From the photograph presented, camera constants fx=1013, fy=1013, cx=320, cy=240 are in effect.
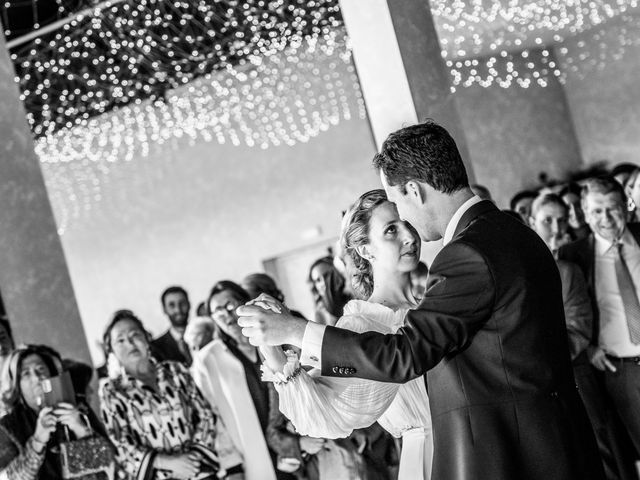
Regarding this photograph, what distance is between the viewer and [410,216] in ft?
7.91

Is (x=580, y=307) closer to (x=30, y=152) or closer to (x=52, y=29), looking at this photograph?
(x=30, y=152)

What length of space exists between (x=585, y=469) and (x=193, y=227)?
11.0 metres

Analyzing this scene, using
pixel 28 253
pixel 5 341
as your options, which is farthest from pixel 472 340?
pixel 5 341

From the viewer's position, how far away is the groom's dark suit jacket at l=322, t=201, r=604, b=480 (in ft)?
7.27

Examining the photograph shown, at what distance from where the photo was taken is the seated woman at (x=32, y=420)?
4328 millimetres

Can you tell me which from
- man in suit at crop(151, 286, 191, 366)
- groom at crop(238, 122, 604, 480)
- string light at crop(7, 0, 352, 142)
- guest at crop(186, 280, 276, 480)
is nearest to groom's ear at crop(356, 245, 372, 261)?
groom at crop(238, 122, 604, 480)

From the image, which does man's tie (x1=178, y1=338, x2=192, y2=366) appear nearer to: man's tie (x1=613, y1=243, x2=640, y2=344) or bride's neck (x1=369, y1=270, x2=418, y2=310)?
man's tie (x1=613, y1=243, x2=640, y2=344)

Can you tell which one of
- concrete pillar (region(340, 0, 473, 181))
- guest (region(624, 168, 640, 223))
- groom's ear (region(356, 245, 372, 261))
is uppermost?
concrete pillar (region(340, 0, 473, 181))

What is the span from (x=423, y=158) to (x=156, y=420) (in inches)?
99.0

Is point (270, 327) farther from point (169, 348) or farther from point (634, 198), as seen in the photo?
point (169, 348)

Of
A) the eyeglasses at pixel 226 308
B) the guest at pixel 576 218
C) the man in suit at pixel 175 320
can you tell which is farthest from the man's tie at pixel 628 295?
the man in suit at pixel 175 320

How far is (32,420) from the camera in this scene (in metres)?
4.52

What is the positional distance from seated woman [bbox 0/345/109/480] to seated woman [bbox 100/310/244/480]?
0.18 meters

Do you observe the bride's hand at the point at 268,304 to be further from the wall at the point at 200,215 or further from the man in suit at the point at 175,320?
the wall at the point at 200,215
